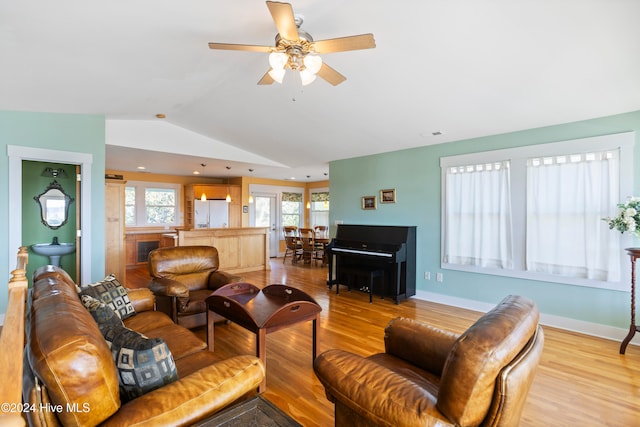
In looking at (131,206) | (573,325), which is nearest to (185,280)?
(573,325)

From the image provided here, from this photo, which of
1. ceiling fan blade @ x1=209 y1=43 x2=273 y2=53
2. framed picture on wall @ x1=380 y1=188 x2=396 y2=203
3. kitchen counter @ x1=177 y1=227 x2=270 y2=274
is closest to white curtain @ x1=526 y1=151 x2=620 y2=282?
framed picture on wall @ x1=380 y1=188 x2=396 y2=203

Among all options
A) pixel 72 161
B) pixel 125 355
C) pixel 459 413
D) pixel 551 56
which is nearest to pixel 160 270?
pixel 72 161

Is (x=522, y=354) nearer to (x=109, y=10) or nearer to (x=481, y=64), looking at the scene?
(x=481, y=64)

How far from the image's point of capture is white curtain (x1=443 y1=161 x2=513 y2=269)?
3.96 meters

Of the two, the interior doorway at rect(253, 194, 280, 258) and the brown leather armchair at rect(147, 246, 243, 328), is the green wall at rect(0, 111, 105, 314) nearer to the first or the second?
the brown leather armchair at rect(147, 246, 243, 328)

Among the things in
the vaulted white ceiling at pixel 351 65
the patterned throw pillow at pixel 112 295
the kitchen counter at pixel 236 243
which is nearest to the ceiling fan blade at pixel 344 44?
the vaulted white ceiling at pixel 351 65

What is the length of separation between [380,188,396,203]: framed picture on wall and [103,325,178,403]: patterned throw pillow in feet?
14.2

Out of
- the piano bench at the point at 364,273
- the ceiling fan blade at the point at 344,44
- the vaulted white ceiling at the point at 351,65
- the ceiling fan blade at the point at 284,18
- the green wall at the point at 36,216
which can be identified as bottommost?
the piano bench at the point at 364,273

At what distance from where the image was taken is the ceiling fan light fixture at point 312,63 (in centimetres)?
204

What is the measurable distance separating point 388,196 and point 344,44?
3478mm

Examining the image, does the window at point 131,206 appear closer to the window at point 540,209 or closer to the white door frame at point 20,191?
the white door frame at point 20,191

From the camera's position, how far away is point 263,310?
2527 millimetres

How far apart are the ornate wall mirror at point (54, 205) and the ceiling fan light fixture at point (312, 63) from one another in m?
4.71

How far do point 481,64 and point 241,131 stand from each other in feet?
12.0
